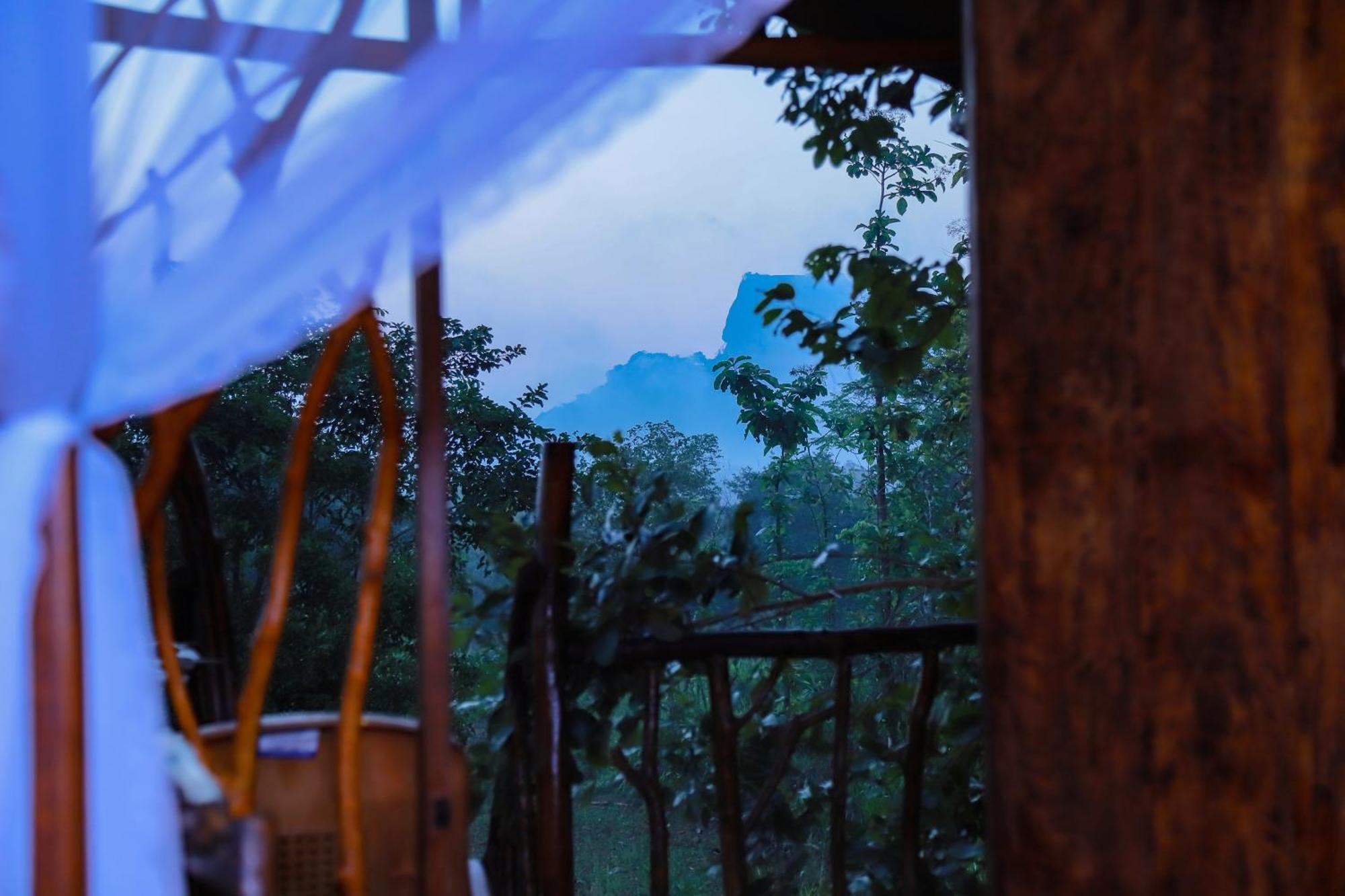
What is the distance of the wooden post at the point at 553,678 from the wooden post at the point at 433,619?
453 millimetres

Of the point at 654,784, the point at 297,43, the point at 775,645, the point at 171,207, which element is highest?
the point at 297,43

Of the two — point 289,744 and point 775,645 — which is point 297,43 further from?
point 775,645

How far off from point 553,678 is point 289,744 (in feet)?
1.65

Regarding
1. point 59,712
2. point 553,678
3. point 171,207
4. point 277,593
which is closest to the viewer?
point 59,712

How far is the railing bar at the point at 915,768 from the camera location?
5.81 ft

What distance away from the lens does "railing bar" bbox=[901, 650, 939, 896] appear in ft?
5.81

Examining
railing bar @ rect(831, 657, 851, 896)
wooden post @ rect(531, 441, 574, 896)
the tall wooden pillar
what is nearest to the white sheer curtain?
the tall wooden pillar

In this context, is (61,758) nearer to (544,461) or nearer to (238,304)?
(238,304)

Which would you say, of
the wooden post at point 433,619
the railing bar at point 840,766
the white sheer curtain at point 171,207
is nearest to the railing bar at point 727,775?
the railing bar at point 840,766

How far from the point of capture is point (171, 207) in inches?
39.3

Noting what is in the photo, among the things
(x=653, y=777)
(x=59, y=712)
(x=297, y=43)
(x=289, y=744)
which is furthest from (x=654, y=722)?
(x=297, y=43)

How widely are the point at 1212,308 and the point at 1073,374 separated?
0.40 ft

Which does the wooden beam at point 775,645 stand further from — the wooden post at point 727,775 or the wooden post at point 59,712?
the wooden post at point 59,712

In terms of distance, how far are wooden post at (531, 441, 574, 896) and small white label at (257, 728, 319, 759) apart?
48 centimetres
